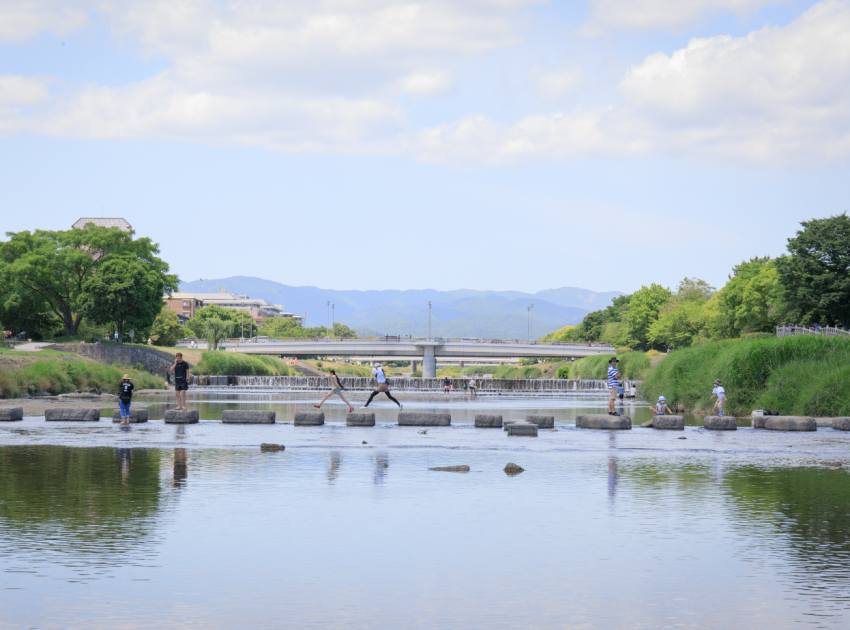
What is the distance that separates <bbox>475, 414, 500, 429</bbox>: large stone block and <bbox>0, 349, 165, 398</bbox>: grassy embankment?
3000cm

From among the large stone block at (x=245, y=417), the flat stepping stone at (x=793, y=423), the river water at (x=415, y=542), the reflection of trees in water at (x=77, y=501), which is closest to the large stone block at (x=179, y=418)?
the large stone block at (x=245, y=417)

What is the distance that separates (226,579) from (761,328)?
86847mm

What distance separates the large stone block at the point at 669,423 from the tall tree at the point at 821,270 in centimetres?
4799

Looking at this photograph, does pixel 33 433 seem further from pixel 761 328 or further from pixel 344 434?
pixel 761 328

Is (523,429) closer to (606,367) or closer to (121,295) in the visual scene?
(606,367)

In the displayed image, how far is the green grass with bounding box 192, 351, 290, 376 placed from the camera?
94.3 m

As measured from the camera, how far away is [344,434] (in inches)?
942

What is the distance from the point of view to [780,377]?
32.5m

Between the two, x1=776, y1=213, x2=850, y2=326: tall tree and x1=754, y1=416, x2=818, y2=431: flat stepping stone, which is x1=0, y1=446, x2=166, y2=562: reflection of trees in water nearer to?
x1=754, y1=416, x2=818, y2=431: flat stepping stone

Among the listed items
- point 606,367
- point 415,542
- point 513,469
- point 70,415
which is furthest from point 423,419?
point 606,367

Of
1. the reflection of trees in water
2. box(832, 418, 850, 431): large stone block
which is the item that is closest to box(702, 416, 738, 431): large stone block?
box(832, 418, 850, 431): large stone block

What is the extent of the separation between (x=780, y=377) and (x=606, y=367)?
188ft

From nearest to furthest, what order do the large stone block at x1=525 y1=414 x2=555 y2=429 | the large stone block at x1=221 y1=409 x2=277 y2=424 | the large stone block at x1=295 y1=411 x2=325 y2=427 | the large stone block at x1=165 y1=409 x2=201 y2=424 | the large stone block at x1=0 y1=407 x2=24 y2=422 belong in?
the large stone block at x1=295 y1=411 x2=325 y2=427
the large stone block at x1=525 y1=414 x2=555 y2=429
the large stone block at x1=221 y1=409 x2=277 y2=424
the large stone block at x1=165 y1=409 x2=201 y2=424
the large stone block at x1=0 y1=407 x2=24 y2=422

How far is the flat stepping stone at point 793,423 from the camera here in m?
26.7
